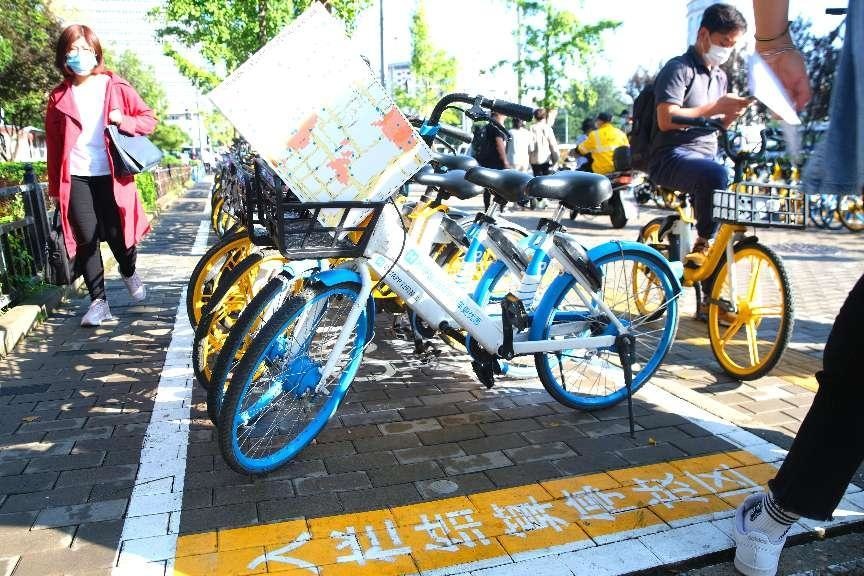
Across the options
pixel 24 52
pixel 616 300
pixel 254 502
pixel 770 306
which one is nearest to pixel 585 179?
pixel 616 300

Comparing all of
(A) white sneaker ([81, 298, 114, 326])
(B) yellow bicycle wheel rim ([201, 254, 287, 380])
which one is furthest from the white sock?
(A) white sneaker ([81, 298, 114, 326])

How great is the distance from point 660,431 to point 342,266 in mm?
1724

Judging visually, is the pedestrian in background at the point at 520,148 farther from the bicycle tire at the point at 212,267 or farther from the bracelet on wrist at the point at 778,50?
the bracelet on wrist at the point at 778,50

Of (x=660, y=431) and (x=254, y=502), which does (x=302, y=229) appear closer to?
(x=254, y=502)

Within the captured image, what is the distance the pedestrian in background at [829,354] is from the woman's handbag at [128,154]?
4092 mm

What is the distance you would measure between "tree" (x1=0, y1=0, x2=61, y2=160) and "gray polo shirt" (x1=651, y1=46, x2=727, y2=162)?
54.7 ft

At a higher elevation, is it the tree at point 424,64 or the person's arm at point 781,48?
the tree at point 424,64

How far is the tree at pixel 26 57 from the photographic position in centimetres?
1972

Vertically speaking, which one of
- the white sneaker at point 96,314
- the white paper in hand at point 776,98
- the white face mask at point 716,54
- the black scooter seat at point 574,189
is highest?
the white face mask at point 716,54

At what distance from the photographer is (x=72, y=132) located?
4684mm

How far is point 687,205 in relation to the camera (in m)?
4.93

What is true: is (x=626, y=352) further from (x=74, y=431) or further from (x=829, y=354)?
(x=74, y=431)

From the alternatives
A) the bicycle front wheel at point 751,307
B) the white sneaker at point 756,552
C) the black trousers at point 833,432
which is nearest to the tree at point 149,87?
the bicycle front wheel at point 751,307

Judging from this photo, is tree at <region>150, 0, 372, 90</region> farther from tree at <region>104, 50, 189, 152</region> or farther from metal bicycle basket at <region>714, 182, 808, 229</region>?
tree at <region>104, 50, 189, 152</region>
